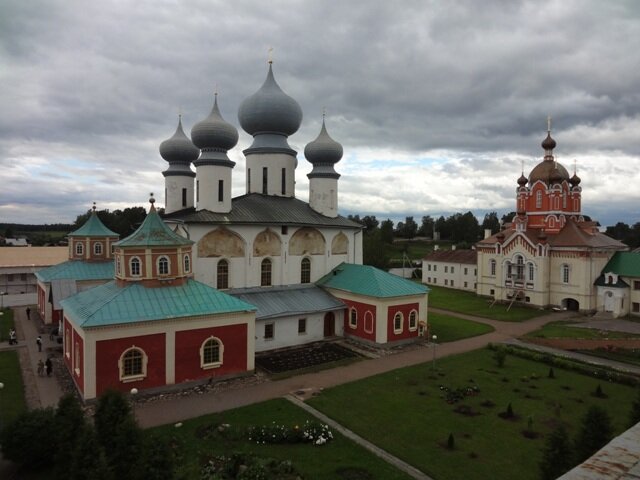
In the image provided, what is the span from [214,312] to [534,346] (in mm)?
17740

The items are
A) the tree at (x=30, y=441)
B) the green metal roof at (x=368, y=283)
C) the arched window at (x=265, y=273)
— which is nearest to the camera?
the tree at (x=30, y=441)

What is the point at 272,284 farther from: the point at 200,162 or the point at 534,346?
the point at 534,346

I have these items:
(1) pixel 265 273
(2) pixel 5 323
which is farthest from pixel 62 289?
(1) pixel 265 273

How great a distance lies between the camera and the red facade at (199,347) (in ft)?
57.0

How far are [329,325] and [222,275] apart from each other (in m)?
6.84

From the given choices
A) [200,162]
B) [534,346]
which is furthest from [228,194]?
[534,346]

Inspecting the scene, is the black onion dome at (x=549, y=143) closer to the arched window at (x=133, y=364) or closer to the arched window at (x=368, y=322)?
the arched window at (x=368, y=322)

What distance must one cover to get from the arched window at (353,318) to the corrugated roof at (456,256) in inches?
965

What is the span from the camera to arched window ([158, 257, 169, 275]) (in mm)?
18922

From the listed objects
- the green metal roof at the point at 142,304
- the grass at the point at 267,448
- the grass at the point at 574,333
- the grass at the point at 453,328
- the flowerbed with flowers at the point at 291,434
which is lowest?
the grass at the point at 267,448

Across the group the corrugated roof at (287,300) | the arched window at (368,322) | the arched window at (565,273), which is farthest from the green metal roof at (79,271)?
the arched window at (565,273)

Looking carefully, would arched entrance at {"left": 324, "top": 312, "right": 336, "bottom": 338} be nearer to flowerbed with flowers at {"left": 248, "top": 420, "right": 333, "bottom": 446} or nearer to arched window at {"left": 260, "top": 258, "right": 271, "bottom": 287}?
arched window at {"left": 260, "top": 258, "right": 271, "bottom": 287}

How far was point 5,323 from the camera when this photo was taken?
28.7 meters

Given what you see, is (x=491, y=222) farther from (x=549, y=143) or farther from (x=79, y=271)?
(x=79, y=271)
